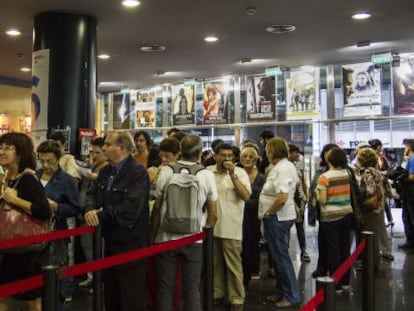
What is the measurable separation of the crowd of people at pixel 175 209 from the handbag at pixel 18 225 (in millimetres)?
43

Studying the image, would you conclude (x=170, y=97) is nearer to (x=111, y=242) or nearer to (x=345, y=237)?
(x=345, y=237)

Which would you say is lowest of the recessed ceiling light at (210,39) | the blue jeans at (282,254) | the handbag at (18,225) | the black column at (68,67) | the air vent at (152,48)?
the blue jeans at (282,254)

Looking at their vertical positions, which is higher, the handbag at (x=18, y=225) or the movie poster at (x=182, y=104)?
the movie poster at (x=182, y=104)

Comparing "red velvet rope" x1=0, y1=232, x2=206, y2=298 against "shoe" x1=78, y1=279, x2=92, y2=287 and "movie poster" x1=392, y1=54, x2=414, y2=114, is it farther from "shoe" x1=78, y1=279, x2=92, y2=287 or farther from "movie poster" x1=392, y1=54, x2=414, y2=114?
"movie poster" x1=392, y1=54, x2=414, y2=114

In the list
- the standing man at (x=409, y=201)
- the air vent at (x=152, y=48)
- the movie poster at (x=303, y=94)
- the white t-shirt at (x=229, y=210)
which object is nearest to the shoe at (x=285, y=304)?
the white t-shirt at (x=229, y=210)

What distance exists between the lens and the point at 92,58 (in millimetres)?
7402

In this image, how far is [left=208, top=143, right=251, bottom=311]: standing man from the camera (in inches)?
177

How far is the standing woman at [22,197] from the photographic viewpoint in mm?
3037

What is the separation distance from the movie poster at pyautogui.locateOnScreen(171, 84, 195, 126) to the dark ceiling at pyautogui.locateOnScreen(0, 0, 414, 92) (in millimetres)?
1404

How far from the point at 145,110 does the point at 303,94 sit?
16.1ft

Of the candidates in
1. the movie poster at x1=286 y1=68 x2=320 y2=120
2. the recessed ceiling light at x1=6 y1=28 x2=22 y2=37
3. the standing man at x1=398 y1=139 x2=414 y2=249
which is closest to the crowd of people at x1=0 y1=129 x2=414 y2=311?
the standing man at x1=398 y1=139 x2=414 y2=249

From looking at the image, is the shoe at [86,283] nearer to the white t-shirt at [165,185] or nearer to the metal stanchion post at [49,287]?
the white t-shirt at [165,185]

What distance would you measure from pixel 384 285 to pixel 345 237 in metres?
0.83

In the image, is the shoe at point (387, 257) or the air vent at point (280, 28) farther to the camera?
the air vent at point (280, 28)
